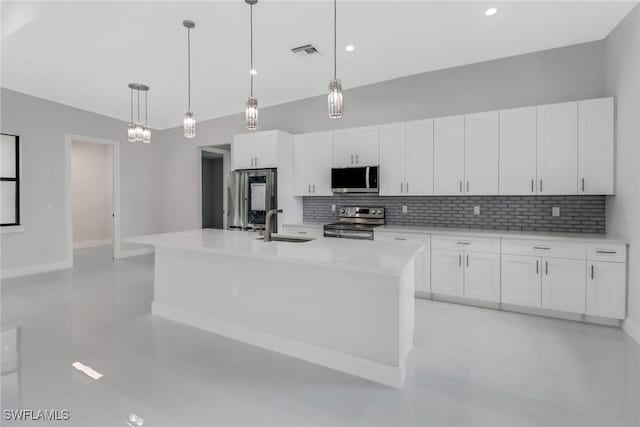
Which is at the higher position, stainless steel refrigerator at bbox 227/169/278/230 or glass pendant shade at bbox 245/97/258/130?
glass pendant shade at bbox 245/97/258/130

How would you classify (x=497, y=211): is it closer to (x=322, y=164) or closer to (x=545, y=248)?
(x=545, y=248)

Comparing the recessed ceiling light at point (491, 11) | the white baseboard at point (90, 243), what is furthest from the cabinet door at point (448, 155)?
the white baseboard at point (90, 243)

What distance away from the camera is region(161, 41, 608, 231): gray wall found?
3.69m

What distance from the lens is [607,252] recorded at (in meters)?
3.14

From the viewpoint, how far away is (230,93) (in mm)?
5430

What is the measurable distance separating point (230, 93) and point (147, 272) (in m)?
3.42

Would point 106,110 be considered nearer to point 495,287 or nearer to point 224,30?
point 224,30

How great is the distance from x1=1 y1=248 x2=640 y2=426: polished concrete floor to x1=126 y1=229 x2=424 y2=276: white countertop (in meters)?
0.88

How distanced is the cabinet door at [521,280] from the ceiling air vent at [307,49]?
10.8ft

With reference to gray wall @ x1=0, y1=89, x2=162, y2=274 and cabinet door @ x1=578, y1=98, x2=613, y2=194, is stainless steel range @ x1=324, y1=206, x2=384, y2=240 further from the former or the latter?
gray wall @ x1=0, y1=89, x2=162, y2=274

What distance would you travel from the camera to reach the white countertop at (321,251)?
201 cm

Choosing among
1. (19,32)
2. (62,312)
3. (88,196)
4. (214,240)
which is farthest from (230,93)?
(88,196)

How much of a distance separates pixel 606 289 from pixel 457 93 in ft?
9.23

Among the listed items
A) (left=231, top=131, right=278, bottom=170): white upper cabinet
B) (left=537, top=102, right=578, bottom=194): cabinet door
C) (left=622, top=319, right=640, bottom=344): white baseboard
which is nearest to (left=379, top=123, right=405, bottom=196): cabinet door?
(left=537, top=102, right=578, bottom=194): cabinet door
